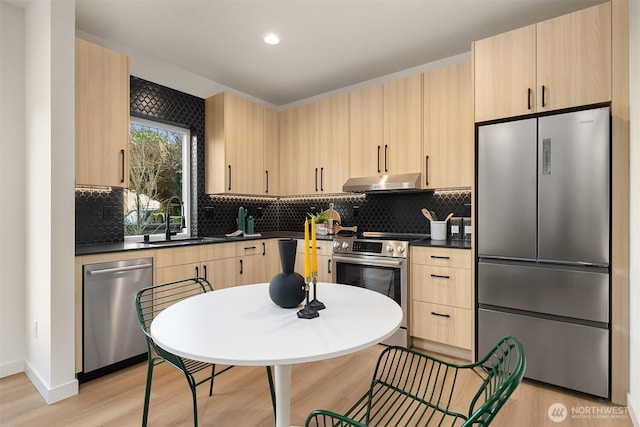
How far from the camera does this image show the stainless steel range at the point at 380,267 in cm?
295

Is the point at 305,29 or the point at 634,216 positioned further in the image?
the point at 305,29

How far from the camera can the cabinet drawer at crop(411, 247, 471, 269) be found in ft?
8.79

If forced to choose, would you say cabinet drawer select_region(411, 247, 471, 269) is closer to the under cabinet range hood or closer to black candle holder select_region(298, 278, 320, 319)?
the under cabinet range hood

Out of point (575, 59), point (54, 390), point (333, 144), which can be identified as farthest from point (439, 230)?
point (54, 390)

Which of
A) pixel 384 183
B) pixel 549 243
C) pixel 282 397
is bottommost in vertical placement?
pixel 282 397

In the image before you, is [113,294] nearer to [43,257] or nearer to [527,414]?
[43,257]

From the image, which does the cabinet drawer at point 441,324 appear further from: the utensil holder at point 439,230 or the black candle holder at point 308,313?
the black candle holder at point 308,313

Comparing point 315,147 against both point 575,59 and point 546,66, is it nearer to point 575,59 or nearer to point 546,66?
point 546,66

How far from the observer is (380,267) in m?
3.10

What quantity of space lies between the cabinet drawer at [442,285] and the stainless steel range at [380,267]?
0.31 feet

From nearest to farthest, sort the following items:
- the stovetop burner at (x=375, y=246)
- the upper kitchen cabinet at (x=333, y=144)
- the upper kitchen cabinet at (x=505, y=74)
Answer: the upper kitchen cabinet at (x=505, y=74) → the stovetop burner at (x=375, y=246) → the upper kitchen cabinet at (x=333, y=144)

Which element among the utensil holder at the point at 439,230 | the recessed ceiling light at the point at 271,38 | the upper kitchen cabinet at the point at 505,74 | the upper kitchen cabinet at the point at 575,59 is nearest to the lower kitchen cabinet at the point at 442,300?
the utensil holder at the point at 439,230

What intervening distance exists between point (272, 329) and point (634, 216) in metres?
2.19

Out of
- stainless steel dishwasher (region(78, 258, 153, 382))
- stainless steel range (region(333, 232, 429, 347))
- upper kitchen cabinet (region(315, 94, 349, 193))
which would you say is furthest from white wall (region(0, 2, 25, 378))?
upper kitchen cabinet (region(315, 94, 349, 193))
